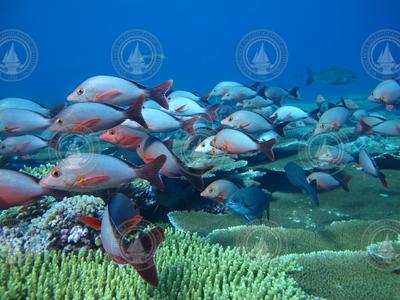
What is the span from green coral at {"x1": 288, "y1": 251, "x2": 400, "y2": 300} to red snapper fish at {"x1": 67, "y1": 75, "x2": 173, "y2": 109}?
9.71ft

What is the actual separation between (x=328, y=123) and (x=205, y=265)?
15.4ft

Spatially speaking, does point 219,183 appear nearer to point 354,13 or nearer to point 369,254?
point 369,254

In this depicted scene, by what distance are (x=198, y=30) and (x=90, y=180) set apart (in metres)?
170

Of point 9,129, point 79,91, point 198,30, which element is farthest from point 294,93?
point 198,30

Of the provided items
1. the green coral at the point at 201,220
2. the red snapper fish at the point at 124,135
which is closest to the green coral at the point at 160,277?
the green coral at the point at 201,220

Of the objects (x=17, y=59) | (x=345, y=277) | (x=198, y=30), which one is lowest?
(x=345, y=277)

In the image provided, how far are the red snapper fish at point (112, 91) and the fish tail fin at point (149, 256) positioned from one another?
284 centimetres

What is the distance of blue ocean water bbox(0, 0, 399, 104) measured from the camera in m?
115

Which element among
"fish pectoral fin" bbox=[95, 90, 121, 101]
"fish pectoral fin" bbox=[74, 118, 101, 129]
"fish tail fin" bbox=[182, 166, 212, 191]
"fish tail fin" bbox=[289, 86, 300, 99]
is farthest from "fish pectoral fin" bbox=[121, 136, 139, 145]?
"fish tail fin" bbox=[289, 86, 300, 99]

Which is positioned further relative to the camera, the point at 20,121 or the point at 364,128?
the point at 364,128

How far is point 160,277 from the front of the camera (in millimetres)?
3170

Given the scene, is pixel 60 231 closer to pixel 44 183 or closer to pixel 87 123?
pixel 44 183

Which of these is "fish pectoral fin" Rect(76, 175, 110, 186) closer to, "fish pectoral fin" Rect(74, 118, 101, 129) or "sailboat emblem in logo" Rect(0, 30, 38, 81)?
"fish pectoral fin" Rect(74, 118, 101, 129)

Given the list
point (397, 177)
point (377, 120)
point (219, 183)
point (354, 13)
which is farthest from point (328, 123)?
point (354, 13)
